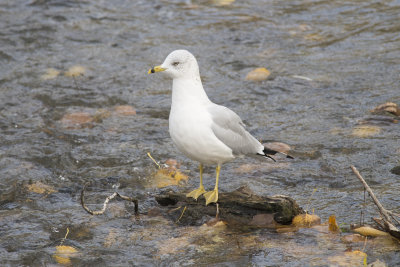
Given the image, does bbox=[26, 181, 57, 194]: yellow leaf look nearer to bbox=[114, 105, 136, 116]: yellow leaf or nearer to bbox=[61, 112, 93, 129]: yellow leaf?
bbox=[61, 112, 93, 129]: yellow leaf

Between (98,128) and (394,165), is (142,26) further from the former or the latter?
(394,165)

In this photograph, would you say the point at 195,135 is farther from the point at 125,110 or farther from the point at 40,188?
the point at 125,110

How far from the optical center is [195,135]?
440 centimetres

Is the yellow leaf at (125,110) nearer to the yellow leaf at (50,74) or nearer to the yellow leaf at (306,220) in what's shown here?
the yellow leaf at (50,74)

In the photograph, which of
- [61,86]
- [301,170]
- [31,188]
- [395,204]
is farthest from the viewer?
[61,86]

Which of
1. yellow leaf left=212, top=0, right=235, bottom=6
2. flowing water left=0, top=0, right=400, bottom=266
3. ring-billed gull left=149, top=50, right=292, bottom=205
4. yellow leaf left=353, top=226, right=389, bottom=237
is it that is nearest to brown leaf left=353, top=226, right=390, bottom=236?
yellow leaf left=353, top=226, right=389, bottom=237

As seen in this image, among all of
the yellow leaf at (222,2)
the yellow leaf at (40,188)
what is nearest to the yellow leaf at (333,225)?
the yellow leaf at (40,188)

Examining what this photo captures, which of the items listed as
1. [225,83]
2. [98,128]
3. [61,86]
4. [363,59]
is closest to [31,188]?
[98,128]

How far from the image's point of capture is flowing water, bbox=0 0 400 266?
4.26m

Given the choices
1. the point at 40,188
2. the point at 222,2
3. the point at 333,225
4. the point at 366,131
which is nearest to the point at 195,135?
the point at 333,225

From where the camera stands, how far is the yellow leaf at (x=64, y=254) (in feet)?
13.1

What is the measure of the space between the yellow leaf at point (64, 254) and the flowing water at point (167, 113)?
0.04 m

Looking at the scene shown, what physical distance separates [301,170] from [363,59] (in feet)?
10.3

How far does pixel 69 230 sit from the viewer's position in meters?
4.50
